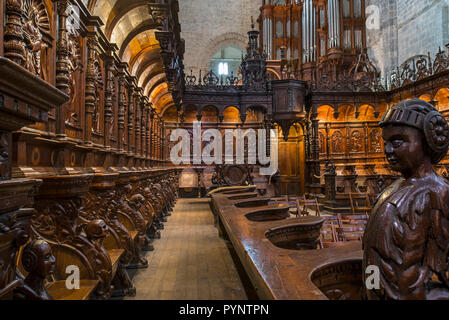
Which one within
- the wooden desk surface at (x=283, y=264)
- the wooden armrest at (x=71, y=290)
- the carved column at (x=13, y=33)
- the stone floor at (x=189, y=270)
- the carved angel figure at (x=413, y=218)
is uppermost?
the carved column at (x=13, y=33)

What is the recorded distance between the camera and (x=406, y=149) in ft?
4.18

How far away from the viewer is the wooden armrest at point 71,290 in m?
1.86

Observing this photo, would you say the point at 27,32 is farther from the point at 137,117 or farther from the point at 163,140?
the point at 163,140

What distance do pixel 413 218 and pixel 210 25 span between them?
22906 mm

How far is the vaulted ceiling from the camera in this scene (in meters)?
6.50

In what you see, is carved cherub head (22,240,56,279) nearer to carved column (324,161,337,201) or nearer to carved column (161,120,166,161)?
carved column (324,161,337,201)

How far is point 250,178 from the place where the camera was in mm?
11570

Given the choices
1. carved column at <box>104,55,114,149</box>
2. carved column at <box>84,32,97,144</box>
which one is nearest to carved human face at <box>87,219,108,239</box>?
carved column at <box>84,32,97,144</box>

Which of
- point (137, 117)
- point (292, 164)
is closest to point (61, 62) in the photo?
point (137, 117)

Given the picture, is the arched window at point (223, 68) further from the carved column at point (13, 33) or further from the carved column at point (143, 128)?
the carved column at point (13, 33)

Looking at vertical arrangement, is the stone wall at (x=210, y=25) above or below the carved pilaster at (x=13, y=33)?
above

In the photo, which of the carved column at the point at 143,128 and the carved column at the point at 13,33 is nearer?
the carved column at the point at 13,33

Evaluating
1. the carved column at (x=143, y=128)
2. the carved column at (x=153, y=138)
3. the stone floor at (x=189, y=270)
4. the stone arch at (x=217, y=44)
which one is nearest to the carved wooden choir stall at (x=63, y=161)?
the stone floor at (x=189, y=270)

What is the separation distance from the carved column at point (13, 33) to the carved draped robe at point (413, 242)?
293cm
